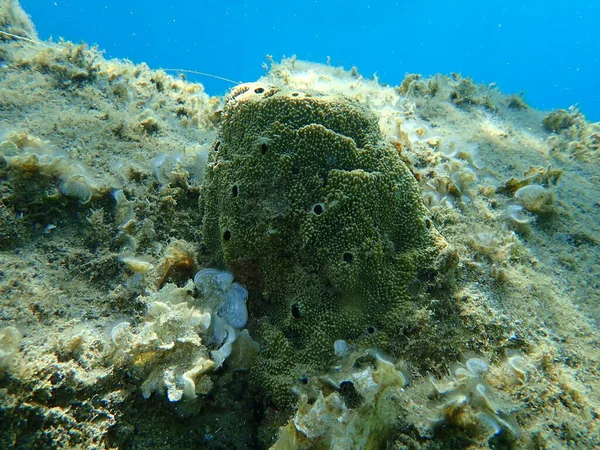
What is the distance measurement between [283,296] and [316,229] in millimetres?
590

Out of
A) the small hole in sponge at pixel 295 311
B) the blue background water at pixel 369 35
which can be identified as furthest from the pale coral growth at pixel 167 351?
the blue background water at pixel 369 35

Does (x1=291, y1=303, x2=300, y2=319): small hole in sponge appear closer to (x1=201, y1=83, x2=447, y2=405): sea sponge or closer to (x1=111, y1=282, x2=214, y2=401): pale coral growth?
(x1=201, y1=83, x2=447, y2=405): sea sponge

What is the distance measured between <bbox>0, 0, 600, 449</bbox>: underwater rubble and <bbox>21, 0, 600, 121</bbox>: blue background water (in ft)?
269

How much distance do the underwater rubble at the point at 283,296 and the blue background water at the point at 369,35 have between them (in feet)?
269

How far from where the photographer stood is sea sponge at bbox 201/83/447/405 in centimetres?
229

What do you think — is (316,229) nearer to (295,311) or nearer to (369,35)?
(295,311)

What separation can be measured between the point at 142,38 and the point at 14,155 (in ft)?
338

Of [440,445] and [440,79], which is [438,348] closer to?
[440,445]

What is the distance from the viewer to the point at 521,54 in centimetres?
9469

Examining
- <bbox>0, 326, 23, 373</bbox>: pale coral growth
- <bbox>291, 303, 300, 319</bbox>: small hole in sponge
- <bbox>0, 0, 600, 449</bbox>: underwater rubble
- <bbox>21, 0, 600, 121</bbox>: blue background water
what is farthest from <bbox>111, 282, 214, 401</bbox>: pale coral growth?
<bbox>21, 0, 600, 121</bbox>: blue background water

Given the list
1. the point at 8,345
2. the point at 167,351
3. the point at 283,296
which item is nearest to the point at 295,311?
the point at 283,296

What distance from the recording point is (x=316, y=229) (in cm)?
231

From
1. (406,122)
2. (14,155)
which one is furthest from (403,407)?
(14,155)

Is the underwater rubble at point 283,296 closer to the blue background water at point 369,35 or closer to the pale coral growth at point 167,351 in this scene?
the pale coral growth at point 167,351
